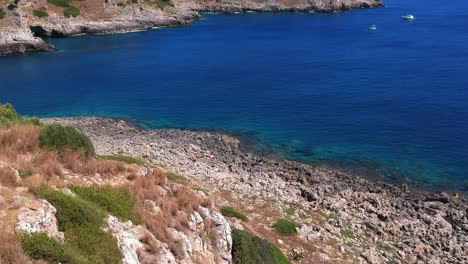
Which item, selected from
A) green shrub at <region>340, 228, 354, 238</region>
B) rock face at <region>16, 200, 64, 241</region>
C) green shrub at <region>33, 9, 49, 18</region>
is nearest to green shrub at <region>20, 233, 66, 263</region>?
rock face at <region>16, 200, 64, 241</region>

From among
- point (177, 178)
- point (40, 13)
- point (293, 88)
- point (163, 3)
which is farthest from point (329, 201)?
point (163, 3)

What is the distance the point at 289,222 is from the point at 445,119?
34.2 m

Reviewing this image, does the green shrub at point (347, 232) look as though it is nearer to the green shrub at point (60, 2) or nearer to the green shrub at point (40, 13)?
the green shrub at point (40, 13)

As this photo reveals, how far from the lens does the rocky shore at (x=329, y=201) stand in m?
26.9

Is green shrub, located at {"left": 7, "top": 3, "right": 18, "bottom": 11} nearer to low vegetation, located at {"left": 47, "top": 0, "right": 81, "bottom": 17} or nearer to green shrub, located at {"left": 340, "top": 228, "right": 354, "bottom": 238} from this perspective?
low vegetation, located at {"left": 47, "top": 0, "right": 81, "bottom": 17}

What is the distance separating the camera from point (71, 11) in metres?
113

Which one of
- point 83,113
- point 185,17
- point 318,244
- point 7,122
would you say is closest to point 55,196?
point 7,122

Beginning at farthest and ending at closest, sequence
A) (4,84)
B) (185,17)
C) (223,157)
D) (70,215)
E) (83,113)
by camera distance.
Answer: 1. (185,17)
2. (4,84)
3. (83,113)
4. (223,157)
5. (70,215)

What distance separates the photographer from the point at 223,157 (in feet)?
136

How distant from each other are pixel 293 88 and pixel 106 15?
70.0 metres

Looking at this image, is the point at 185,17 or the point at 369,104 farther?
the point at 185,17

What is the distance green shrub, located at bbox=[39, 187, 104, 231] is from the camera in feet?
45.5

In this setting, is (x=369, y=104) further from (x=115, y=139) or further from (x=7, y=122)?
(x=7, y=122)

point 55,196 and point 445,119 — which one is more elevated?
point 55,196
